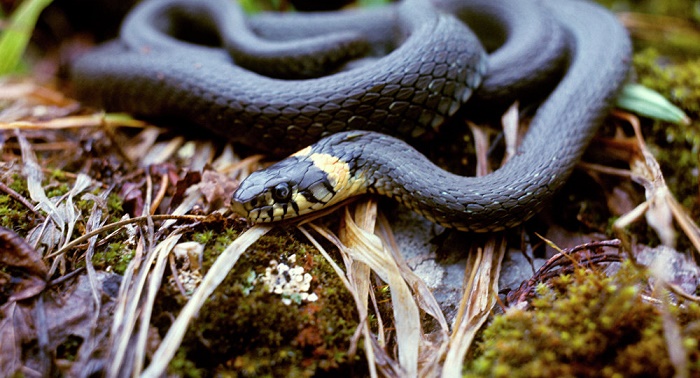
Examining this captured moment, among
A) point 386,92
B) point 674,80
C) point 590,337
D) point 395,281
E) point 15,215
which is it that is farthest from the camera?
point 674,80

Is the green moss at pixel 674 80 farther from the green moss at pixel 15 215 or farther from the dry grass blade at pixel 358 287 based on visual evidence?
the green moss at pixel 15 215

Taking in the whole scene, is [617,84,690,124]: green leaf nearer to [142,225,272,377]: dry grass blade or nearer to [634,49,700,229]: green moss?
[634,49,700,229]: green moss

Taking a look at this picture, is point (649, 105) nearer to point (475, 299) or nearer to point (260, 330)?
point (475, 299)

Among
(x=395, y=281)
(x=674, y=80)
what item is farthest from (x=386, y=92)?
(x=674, y=80)

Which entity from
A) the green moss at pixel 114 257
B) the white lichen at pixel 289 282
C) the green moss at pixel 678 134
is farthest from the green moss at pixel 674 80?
the green moss at pixel 114 257

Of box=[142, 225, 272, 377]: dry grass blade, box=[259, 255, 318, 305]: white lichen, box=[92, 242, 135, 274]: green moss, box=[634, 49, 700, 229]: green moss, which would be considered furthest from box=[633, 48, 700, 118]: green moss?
box=[92, 242, 135, 274]: green moss

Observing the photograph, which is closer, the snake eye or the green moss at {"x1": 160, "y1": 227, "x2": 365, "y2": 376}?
the green moss at {"x1": 160, "y1": 227, "x2": 365, "y2": 376}

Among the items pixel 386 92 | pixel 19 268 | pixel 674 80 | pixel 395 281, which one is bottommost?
pixel 395 281
